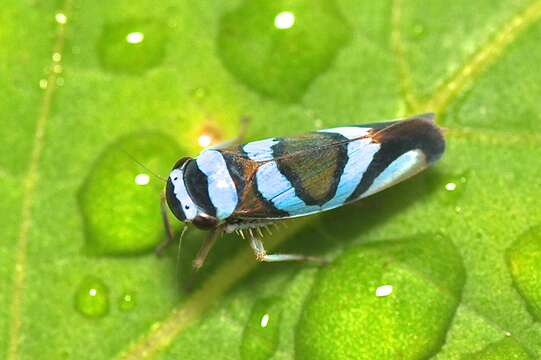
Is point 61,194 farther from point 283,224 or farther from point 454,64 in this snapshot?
point 454,64

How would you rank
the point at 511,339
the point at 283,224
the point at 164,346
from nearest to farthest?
1. the point at 511,339
2. the point at 164,346
3. the point at 283,224

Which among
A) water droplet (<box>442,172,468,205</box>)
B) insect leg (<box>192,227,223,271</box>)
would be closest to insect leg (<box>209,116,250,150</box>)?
insect leg (<box>192,227,223,271</box>)

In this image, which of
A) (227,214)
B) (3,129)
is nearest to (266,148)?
(227,214)

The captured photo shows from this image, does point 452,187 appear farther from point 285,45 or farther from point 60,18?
point 60,18

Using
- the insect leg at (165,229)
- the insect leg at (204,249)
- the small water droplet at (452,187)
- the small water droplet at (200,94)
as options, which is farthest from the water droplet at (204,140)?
the small water droplet at (452,187)

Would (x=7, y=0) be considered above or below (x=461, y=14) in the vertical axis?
above

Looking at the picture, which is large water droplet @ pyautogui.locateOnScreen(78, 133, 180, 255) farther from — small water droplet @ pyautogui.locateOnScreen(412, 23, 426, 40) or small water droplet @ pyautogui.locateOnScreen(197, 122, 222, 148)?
small water droplet @ pyautogui.locateOnScreen(412, 23, 426, 40)

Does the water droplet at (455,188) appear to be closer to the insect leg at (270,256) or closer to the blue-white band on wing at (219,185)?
the insect leg at (270,256)
